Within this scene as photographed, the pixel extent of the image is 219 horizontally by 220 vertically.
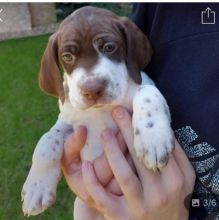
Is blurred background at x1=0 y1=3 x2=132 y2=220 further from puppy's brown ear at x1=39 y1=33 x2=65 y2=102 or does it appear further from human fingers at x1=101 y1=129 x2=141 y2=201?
human fingers at x1=101 y1=129 x2=141 y2=201

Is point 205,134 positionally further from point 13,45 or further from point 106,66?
point 13,45

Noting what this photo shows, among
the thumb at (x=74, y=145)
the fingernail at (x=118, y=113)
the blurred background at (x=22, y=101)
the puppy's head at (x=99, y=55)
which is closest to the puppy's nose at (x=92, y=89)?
the puppy's head at (x=99, y=55)

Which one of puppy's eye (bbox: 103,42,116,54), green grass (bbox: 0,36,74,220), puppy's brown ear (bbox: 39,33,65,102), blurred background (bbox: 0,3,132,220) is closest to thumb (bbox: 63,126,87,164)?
puppy's brown ear (bbox: 39,33,65,102)

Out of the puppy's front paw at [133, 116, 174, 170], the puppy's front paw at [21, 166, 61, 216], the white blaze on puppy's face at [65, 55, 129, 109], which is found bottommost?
the puppy's front paw at [21, 166, 61, 216]

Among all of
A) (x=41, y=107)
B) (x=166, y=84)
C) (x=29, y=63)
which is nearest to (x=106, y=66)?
(x=166, y=84)

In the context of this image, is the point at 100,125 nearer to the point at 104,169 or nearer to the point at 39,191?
the point at 104,169
